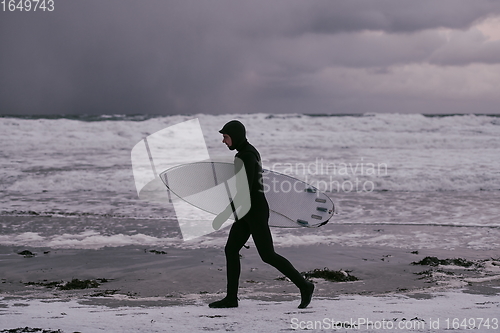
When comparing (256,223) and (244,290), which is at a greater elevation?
(256,223)

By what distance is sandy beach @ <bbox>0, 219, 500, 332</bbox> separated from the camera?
13.1 ft

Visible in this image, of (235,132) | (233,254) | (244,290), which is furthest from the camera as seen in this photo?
(244,290)

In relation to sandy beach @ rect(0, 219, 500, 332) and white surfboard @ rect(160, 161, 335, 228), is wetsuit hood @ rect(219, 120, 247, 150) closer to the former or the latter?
white surfboard @ rect(160, 161, 335, 228)

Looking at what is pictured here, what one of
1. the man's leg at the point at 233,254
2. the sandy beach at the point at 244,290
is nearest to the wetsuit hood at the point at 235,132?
the man's leg at the point at 233,254

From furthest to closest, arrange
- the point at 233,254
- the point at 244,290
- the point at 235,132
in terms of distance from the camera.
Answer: the point at 244,290 < the point at 233,254 < the point at 235,132

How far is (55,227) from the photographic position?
8.67m

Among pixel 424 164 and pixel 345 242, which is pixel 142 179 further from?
pixel 424 164

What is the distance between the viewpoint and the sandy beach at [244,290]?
399 centimetres

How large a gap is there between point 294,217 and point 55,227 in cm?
502

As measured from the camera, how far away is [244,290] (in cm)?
536

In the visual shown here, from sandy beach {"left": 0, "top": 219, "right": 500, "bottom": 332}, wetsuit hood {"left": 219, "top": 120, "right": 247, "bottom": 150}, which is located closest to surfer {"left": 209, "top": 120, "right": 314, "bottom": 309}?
wetsuit hood {"left": 219, "top": 120, "right": 247, "bottom": 150}

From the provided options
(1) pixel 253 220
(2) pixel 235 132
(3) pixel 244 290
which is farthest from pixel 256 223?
(3) pixel 244 290

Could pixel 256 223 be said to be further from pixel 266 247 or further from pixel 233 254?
pixel 233 254

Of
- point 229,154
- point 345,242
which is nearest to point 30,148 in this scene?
point 229,154
